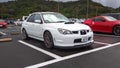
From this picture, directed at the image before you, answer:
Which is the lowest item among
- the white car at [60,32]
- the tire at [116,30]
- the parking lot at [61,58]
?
the parking lot at [61,58]

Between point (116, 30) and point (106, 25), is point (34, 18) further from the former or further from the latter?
point (116, 30)

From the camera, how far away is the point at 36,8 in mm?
83750

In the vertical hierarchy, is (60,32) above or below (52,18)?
below

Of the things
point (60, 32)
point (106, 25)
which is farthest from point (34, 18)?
point (106, 25)

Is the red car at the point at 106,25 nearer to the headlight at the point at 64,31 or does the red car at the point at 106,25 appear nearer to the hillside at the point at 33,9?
the headlight at the point at 64,31

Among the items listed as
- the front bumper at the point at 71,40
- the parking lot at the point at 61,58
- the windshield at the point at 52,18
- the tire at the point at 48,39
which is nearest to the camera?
the parking lot at the point at 61,58

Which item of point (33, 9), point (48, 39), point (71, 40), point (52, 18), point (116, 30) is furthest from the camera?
point (33, 9)

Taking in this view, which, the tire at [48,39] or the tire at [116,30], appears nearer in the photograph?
the tire at [48,39]

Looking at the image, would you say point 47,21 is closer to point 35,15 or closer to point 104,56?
point 35,15

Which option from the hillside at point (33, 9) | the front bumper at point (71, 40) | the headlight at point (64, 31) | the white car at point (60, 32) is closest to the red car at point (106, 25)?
the white car at point (60, 32)

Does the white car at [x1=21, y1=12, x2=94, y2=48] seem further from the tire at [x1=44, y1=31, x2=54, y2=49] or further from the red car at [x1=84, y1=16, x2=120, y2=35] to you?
the red car at [x1=84, y1=16, x2=120, y2=35]

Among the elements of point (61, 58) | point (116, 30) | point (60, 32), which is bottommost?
point (61, 58)

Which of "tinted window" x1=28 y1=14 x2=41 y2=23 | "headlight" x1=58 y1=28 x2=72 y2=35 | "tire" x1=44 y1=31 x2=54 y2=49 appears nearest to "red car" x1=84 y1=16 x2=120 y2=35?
"tinted window" x1=28 y1=14 x2=41 y2=23

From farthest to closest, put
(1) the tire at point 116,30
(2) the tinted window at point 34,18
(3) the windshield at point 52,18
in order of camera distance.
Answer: (1) the tire at point 116,30 → (2) the tinted window at point 34,18 → (3) the windshield at point 52,18
